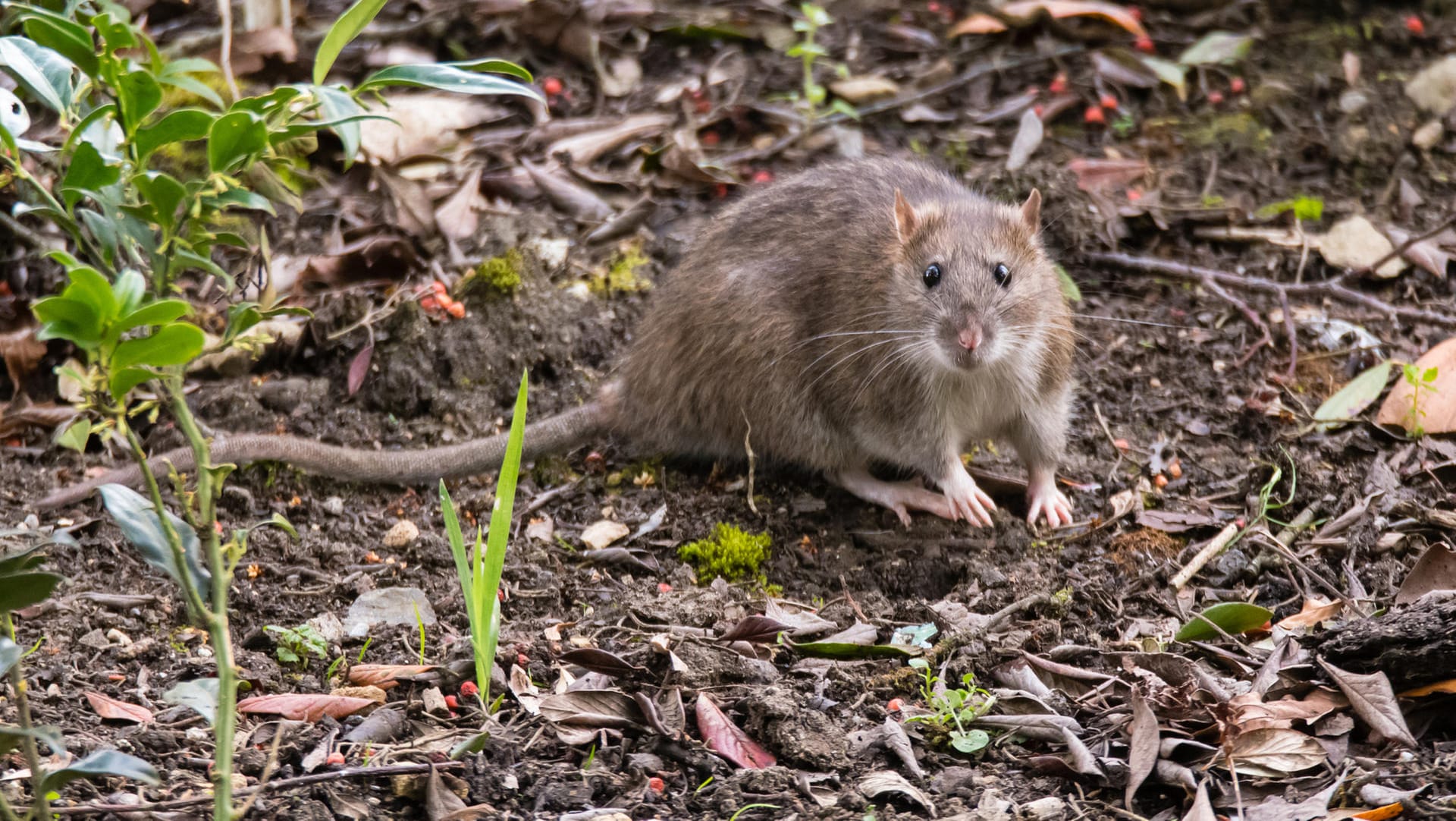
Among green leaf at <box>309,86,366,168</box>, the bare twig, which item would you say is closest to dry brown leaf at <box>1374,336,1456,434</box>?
the bare twig

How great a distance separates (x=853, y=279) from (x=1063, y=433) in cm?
101

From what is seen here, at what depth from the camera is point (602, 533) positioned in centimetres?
498

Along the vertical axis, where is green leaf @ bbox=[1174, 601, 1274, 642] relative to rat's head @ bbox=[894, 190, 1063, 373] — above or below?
below

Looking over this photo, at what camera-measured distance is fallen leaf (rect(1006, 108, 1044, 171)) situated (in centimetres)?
682

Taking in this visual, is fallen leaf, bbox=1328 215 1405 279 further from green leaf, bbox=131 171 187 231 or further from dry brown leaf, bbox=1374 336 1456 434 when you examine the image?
green leaf, bbox=131 171 187 231

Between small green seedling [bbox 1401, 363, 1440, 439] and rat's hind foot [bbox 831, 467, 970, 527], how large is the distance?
163 centimetres

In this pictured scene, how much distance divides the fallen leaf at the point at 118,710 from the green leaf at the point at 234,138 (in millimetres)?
1625

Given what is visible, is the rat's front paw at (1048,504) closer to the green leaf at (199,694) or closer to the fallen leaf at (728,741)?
the fallen leaf at (728,741)

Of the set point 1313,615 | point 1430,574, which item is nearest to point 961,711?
point 1313,615

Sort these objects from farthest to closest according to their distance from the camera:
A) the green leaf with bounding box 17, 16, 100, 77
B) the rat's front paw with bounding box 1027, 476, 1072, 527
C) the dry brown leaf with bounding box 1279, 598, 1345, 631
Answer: the rat's front paw with bounding box 1027, 476, 1072, 527, the dry brown leaf with bounding box 1279, 598, 1345, 631, the green leaf with bounding box 17, 16, 100, 77

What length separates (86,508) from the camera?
4.82 metres

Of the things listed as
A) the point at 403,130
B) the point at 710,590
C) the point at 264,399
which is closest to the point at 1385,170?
the point at 710,590

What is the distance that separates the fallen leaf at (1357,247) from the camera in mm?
6113

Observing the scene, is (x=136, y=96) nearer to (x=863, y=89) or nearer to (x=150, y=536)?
(x=150, y=536)
